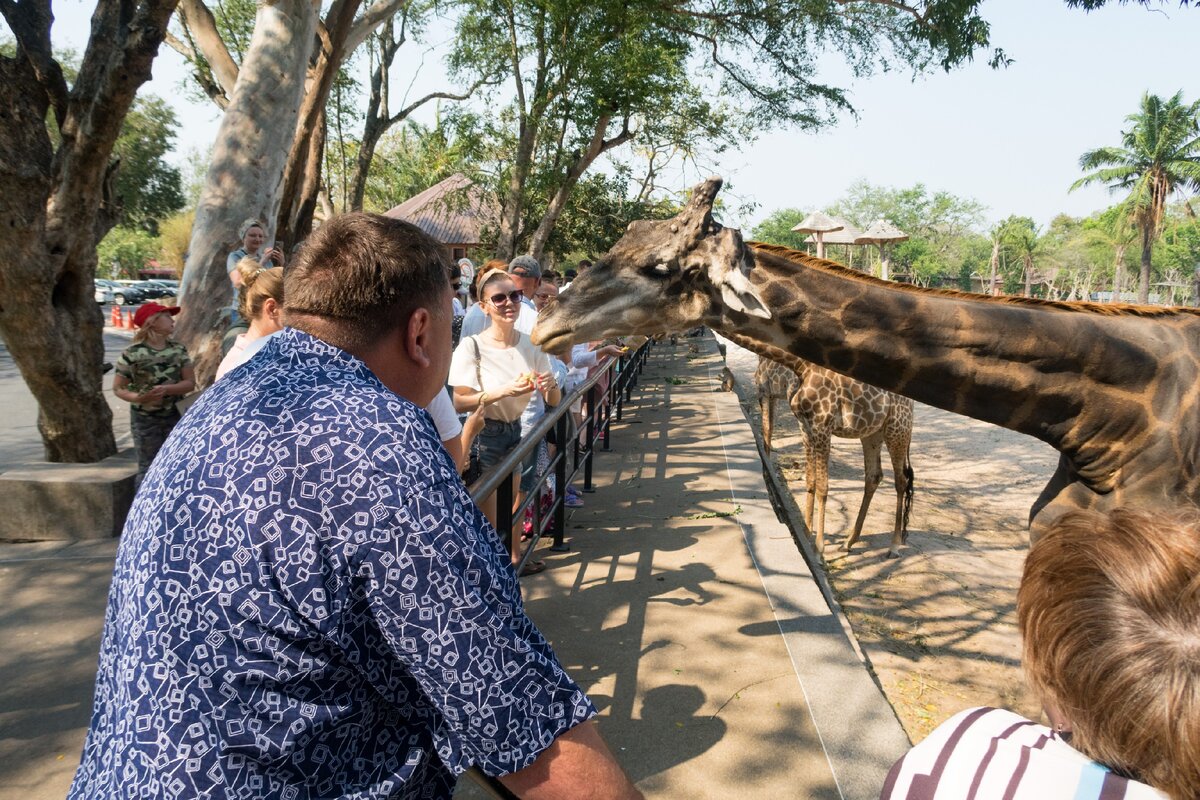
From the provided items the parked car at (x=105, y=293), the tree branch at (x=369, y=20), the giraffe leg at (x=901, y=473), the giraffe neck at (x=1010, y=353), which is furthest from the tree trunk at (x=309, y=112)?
the parked car at (x=105, y=293)

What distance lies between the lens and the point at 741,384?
55.9ft

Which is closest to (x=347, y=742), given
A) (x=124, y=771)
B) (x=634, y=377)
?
(x=124, y=771)

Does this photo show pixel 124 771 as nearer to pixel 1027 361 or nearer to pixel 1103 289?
pixel 1027 361

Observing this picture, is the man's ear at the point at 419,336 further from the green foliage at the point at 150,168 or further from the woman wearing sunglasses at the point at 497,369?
the green foliage at the point at 150,168

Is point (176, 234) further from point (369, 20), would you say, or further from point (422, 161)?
point (369, 20)

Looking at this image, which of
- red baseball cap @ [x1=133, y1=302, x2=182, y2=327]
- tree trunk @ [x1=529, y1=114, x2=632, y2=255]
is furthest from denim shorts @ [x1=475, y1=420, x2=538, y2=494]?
tree trunk @ [x1=529, y1=114, x2=632, y2=255]

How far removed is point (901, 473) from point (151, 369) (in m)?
5.76

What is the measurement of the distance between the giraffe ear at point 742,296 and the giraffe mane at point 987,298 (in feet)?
0.87

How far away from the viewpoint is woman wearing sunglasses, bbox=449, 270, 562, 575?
4.54 m

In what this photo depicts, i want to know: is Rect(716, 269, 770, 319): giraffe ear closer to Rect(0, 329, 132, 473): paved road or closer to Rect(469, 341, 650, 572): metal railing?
Rect(469, 341, 650, 572): metal railing

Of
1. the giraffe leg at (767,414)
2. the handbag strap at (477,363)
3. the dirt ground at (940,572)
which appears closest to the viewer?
the dirt ground at (940,572)

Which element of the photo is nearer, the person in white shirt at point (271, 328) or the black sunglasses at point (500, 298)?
the person in white shirt at point (271, 328)

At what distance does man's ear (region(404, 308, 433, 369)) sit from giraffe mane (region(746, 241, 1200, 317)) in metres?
2.38

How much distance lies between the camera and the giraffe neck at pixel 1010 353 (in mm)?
3146
